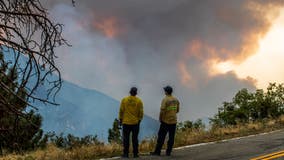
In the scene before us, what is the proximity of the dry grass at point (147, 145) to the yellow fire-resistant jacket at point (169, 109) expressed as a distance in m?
1.47

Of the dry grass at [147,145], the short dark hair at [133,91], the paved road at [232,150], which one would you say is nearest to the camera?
the paved road at [232,150]

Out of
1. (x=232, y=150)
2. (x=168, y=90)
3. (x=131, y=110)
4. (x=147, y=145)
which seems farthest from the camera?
(x=147, y=145)

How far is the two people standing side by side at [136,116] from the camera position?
1390 centimetres

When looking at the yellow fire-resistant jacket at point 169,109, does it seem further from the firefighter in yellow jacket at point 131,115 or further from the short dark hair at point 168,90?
the firefighter in yellow jacket at point 131,115

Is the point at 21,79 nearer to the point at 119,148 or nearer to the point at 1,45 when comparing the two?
the point at 1,45

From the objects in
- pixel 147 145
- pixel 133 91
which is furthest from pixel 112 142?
pixel 133 91

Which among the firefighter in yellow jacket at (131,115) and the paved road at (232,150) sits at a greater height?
the firefighter in yellow jacket at (131,115)

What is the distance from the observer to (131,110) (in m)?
Result: 13.9

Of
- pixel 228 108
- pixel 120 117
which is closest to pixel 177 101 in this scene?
pixel 120 117

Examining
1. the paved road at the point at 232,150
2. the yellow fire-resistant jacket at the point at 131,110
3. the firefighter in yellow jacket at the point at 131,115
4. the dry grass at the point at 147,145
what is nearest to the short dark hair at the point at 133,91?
the firefighter in yellow jacket at the point at 131,115

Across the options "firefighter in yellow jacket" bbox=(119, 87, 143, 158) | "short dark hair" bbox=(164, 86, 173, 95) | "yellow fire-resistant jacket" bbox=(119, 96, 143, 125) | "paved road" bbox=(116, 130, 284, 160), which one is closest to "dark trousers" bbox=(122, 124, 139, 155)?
"firefighter in yellow jacket" bbox=(119, 87, 143, 158)

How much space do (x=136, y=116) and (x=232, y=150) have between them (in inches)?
107

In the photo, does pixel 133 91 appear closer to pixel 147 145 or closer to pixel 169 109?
pixel 169 109

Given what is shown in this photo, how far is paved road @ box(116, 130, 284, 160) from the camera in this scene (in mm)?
12875
